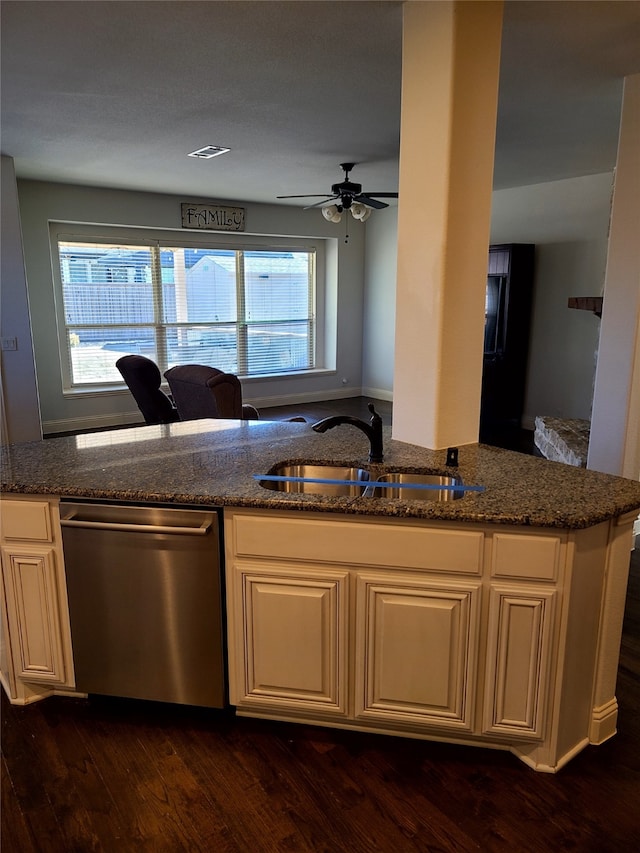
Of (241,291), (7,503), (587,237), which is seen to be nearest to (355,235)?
(241,291)

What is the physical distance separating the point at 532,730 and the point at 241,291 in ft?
22.7

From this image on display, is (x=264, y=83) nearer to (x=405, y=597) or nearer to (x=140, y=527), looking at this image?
(x=140, y=527)

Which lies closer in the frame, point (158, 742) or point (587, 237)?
point (158, 742)

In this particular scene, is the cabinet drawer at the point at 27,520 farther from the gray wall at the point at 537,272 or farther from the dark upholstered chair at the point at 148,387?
the gray wall at the point at 537,272

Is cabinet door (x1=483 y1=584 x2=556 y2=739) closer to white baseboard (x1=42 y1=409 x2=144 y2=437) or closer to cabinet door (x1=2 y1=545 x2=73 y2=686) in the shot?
cabinet door (x1=2 y1=545 x2=73 y2=686)

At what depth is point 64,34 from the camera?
104 inches

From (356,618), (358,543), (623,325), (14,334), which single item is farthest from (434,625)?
(14,334)

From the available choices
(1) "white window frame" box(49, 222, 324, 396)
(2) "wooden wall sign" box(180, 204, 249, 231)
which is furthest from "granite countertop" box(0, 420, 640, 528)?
(2) "wooden wall sign" box(180, 204, 249, 231)

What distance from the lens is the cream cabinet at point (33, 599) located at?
2.10 metres

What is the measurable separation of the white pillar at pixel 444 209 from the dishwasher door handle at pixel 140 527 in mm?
1047

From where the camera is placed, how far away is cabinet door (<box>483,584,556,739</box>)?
184 centimetres

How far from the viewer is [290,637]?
2021 mm

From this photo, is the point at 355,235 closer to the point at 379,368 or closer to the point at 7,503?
the point at 379,368

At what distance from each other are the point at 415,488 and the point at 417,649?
20.3 inches
